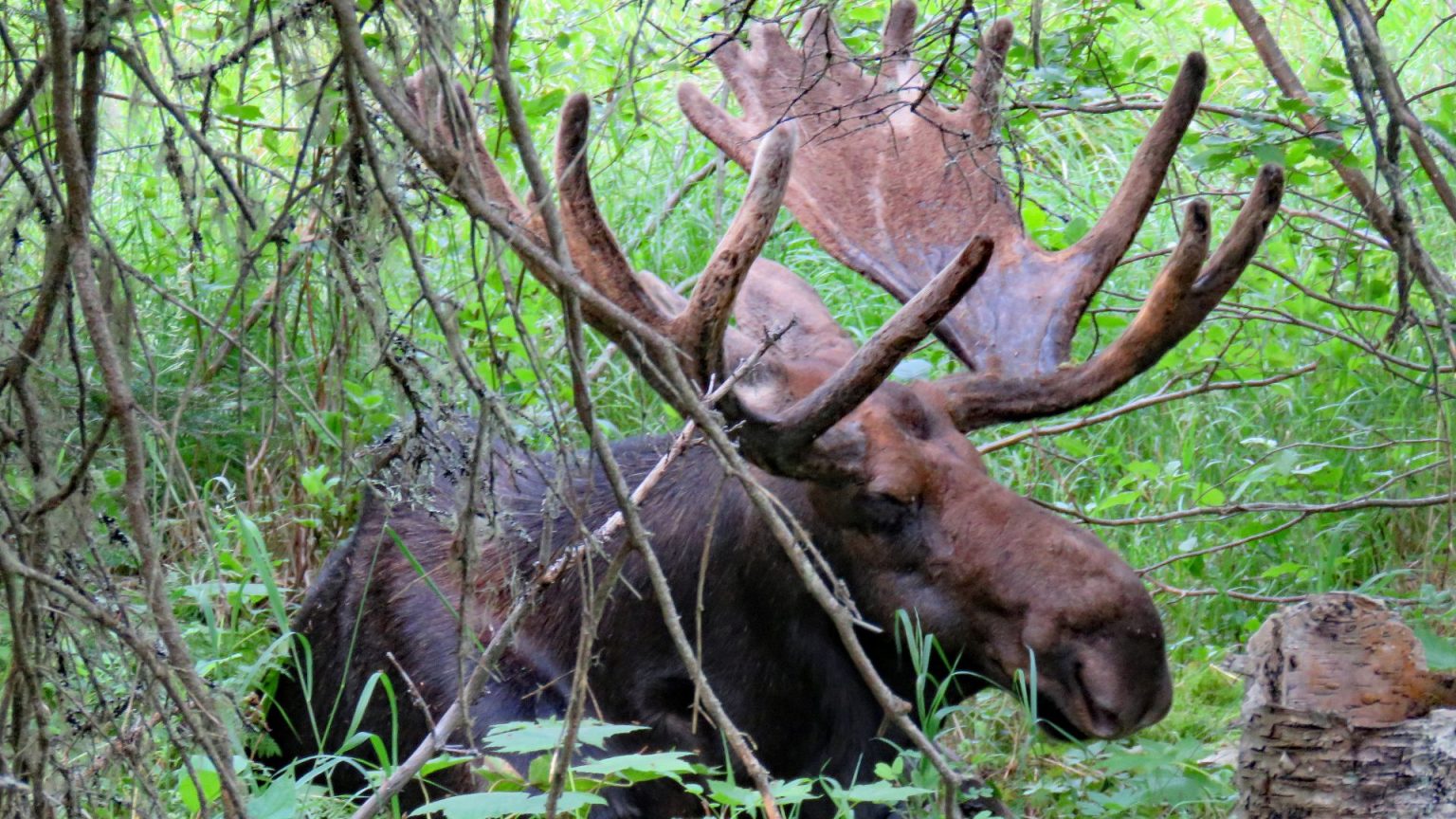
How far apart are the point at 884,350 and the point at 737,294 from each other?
29 centimetres

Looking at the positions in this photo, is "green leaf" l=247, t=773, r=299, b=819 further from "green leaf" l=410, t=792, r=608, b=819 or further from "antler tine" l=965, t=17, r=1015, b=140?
"antler tine" l=965, t=17, r=1015, b=140

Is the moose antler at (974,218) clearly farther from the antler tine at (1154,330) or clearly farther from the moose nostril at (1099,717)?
the moose nostril at (1099,717)

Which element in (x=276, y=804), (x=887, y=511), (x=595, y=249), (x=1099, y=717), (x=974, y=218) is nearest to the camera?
(x=276, y=804)

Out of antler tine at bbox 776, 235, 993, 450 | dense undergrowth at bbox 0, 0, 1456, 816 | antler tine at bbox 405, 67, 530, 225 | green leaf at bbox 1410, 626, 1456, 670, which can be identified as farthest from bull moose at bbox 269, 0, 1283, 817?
antler tine at bbox 405, 67, 530, 225

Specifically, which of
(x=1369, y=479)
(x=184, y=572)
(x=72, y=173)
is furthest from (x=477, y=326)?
(x=72, y=173)

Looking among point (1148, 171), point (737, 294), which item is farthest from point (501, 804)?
point (1148, 171)

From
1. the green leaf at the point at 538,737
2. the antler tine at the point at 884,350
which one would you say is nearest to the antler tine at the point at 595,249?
the antler tine at the point at 884,350

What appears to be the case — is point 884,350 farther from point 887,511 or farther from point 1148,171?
point 1148,171

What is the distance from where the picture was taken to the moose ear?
12.0ft

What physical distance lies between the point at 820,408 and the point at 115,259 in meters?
1.45

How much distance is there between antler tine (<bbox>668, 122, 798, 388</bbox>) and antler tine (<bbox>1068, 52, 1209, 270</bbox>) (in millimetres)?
1156

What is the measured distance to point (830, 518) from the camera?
3.32 m

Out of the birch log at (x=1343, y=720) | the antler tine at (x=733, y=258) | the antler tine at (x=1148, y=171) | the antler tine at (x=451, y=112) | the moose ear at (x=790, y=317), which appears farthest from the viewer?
the moose ear at (x=790, y=317)

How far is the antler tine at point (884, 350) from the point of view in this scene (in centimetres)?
251
